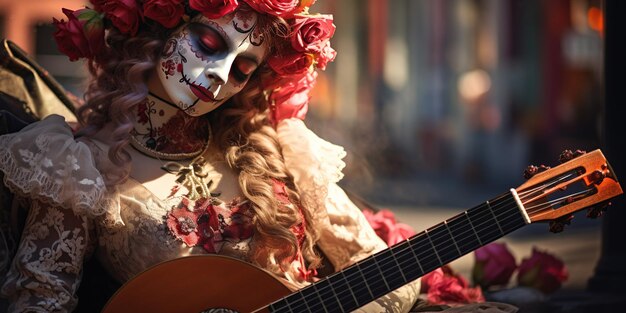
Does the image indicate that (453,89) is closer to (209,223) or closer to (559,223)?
(209,223)

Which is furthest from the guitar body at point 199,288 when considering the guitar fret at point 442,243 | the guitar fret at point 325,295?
the guitar fret at point 442,243

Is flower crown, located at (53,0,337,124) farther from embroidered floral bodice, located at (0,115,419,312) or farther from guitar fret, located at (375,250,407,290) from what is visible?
guitar fret, located at (375,250,407,290)

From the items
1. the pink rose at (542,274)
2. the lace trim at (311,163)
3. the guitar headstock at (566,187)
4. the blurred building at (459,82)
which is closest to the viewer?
the guitar headstock at (566,187)

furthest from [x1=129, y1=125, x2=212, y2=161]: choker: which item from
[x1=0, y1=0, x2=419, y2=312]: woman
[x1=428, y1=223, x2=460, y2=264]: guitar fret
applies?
[x1=428, y1=223, x2=460, y2=264]: guitar fret

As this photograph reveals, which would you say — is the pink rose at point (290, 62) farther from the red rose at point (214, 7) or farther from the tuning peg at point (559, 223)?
the tuning peg at point (559, 223)

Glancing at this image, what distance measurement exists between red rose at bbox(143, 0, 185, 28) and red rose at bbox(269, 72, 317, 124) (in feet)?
1.42

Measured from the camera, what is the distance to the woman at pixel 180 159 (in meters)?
3.15

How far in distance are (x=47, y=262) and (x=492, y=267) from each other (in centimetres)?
203

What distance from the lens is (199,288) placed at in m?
3.06

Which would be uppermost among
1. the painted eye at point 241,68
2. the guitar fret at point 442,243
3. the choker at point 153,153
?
the painted eye at point 241,68

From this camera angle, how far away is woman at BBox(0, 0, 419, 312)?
315cm

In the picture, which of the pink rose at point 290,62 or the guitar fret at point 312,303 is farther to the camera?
the pink rose at point 290,62

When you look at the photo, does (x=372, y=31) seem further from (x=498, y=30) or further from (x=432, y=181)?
(x=432, y=181)

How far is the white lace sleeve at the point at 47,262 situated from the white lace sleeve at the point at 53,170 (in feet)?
0.19
